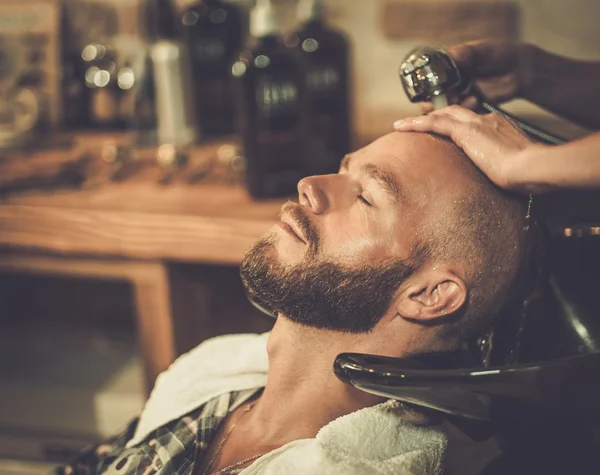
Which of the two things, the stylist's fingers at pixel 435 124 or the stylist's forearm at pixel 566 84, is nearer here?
the stylist's fingers at pixel 435 124

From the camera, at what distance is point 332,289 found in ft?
3.43

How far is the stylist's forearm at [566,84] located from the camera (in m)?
1.16

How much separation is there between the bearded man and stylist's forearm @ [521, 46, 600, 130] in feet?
0.76

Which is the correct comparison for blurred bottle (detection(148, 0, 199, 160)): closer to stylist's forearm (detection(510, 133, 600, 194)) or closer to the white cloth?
the white cloth

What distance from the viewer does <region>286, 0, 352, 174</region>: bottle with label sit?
1666 mm

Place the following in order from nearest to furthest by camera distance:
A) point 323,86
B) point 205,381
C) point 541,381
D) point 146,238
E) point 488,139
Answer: point 541,381
point 488,139
point 205,381
point 146,238
point 323,86

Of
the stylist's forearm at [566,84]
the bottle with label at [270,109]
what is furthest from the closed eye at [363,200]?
the bottle with label at [270,109]

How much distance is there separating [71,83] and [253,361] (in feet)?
4.28

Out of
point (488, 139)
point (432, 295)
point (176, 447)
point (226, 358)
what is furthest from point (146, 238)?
point (488, 139)

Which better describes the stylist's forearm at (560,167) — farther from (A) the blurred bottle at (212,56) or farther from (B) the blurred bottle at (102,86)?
(B) the blurred bottle at (102,86)

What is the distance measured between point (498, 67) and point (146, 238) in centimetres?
80

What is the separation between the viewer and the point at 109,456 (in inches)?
50.9

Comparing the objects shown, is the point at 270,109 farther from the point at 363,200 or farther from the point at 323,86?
the point at 363,200

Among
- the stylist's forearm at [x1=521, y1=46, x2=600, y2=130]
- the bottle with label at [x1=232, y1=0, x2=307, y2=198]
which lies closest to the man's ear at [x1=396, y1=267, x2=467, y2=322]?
the stylist's forearm at [x1=521, y1=46, x2=600, y2=130]
